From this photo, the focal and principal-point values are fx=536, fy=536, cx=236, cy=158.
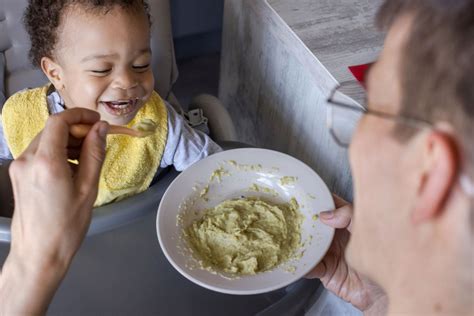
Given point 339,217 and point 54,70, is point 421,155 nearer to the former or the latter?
point 339,217

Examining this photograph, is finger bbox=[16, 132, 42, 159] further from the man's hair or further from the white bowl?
the man's hair

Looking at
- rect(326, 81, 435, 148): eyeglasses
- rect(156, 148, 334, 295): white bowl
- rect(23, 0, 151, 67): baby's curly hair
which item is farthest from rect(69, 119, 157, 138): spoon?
rect(326, 81, 435, 148): eyeglasses

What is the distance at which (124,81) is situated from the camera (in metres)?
1.00

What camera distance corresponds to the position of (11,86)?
4.38 ft

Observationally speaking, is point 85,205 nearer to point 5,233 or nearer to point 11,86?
point 5,233

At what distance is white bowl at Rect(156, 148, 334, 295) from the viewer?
0.90 meters

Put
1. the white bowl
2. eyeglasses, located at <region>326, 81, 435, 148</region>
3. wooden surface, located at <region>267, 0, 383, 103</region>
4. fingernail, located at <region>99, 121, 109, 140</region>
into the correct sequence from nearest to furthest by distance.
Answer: eyeglasses, located at <region>326, 81, 435, 148</region> → fingernail, located at <region>99, 121, 109, 140</region> → the white bowl → wooden surface, located at <region>267, 0, 383, 103</region>

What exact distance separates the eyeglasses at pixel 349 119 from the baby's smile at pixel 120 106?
1.31 ft

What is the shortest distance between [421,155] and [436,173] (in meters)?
0.03

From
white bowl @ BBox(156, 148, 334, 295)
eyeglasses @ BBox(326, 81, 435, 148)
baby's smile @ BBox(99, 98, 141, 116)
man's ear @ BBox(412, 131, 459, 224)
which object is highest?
man's ear @ BBox(412, 131, 459, 224)

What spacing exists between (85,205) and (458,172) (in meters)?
0.46

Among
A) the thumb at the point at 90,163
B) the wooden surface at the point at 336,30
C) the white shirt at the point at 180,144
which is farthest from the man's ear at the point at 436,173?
the white shirt at the point at 180,144

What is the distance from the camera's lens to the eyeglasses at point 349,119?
0.49 metres

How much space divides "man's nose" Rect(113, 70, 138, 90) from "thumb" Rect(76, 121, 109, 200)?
284 mm
